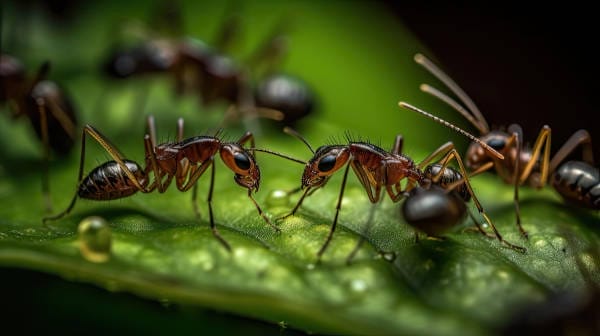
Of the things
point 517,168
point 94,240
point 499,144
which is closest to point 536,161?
point 499,144

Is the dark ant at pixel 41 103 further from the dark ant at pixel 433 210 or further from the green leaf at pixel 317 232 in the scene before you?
the dark ant at pixel 433 210

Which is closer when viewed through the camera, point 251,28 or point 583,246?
point 583,246

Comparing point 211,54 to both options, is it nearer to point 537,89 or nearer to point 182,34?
point 182,34

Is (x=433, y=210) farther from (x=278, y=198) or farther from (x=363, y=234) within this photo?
(x=278, y=198)

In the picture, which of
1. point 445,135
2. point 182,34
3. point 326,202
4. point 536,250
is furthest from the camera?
point 182,34

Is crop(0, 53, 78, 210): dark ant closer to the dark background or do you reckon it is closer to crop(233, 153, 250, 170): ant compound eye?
crop(233, 153, 250, 170): ant compound eye

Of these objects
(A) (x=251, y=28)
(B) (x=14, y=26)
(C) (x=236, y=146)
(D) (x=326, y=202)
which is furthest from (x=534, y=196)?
(B) (x=14, y=26)

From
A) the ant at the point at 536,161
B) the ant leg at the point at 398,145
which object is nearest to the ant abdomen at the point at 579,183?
the ant at the point at 536,161
